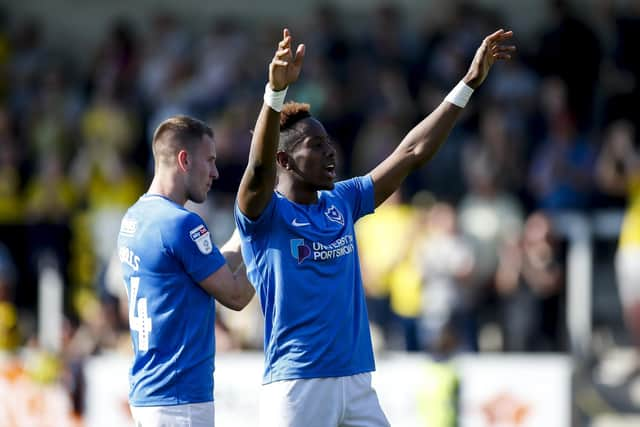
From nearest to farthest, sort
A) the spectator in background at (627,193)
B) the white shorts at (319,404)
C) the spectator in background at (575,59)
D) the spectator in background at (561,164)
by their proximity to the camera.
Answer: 1. the white shorts at (319,404)
2. the spectator in background at (627,193)
3. the spectator in background at (561,164)
4. the spectator in background at (575,59)

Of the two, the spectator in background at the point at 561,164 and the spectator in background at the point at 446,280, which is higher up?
the spectator in background at the point at 561,164

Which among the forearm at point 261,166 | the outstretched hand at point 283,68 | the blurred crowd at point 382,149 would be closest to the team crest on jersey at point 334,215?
the forearm at point 261,166

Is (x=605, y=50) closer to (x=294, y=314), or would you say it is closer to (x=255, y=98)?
(x=255, y=98)

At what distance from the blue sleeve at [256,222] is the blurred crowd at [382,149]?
615 centimetres

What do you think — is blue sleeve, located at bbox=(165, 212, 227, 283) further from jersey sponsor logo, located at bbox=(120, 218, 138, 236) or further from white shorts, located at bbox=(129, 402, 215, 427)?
white shorts, located at bbox=(129, 402, 215, 427)

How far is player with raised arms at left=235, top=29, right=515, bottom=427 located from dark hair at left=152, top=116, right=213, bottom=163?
1.47 feet

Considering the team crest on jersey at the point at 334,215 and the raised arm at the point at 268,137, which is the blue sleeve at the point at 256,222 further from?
the team crest on jersey at the point at 334,215

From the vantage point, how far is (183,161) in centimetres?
664

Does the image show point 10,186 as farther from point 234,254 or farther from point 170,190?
point 170,190

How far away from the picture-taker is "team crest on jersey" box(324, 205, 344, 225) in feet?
21.9

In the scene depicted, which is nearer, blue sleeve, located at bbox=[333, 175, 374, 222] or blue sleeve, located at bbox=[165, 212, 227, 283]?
blue sleeve, located at bbox=[165, 212, 227, 283]

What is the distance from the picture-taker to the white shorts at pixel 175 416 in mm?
6426

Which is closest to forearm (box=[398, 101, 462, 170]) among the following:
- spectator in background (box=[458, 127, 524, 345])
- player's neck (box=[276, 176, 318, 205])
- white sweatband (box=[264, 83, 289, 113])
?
player's neck (box=[276, 176, 318, 205])

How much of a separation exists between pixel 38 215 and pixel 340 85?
409cm
